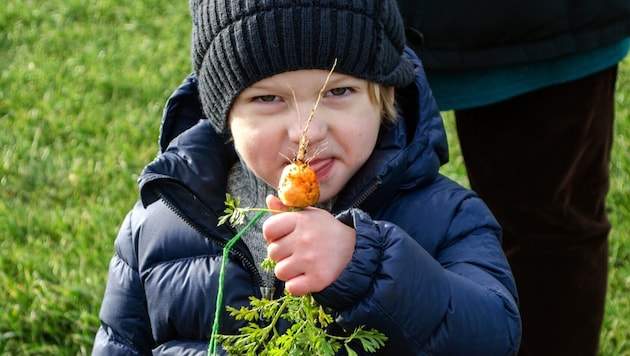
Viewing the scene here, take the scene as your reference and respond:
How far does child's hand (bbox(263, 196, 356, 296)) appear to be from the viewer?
81.9 inches

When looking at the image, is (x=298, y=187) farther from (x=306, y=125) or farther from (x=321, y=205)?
(x=321, y=205)

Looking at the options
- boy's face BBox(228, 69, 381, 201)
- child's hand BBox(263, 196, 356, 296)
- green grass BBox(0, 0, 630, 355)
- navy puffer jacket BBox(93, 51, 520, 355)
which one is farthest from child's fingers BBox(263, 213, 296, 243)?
green grass BBox(0, 0, 630, 355)

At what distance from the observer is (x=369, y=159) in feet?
8.44

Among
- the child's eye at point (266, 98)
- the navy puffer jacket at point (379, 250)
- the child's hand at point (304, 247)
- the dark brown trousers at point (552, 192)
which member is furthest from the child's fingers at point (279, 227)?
the dark brown trousers at point (552, 192)

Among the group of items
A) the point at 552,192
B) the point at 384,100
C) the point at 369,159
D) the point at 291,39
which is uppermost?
the point at 291,39

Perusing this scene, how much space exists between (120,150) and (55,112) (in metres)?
0.58

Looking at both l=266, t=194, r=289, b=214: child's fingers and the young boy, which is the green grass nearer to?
the young boy

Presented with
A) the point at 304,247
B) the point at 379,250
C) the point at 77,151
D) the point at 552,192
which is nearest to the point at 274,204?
the point at 304,247

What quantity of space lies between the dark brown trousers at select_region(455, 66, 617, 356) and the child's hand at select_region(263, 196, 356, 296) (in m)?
1.24

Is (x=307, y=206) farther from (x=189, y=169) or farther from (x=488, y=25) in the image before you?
(x=488, y=25)

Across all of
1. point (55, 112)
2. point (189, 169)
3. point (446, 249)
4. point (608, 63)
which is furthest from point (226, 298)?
point (55, 112)

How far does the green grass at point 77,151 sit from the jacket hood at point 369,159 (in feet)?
4.06

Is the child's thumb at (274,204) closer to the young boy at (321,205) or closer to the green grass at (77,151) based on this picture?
the young boy at (321,205)

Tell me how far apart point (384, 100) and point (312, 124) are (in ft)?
0.95
